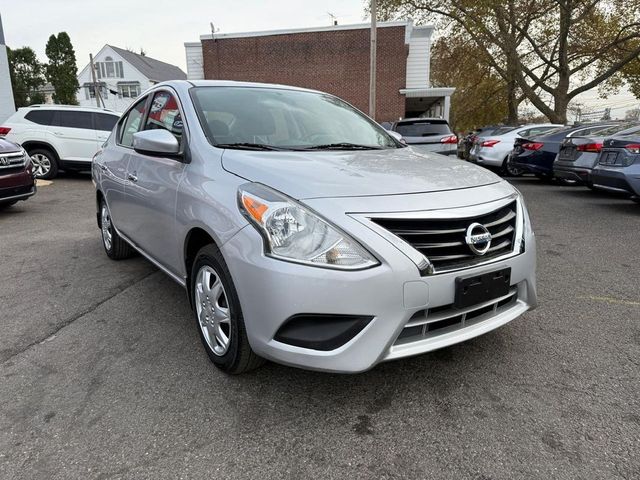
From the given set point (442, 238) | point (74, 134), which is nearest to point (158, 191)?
point (442, 238)

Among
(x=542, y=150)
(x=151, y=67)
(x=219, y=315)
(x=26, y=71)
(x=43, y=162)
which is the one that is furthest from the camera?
(x=26, y=71)

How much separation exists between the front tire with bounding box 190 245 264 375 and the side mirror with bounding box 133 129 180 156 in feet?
2.29

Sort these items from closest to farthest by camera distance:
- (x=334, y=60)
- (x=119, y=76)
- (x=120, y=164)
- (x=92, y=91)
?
(x=120, y=164) → (x=334, y=60) → (x=92, y=91) → (x=119, y=76)

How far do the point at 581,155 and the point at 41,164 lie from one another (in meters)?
11.9

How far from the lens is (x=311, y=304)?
1.97 metres

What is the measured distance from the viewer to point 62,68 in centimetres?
5478

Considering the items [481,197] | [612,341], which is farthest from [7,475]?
[612,341]

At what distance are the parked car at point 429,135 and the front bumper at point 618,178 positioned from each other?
4.02 m

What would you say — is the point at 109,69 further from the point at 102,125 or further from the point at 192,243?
the point at 192,243

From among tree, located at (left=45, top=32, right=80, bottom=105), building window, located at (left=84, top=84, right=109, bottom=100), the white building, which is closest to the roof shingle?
building window, located at (left=84, top=84, right=109, bottom=100)

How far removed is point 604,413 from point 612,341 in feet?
2.85

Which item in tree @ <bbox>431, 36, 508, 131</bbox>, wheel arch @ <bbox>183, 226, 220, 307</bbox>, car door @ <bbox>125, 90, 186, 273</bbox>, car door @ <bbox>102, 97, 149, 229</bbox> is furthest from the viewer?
tree @ <bbox>431, 36, 508, 131</bbox>

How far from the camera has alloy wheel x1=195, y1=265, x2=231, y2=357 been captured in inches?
95.1

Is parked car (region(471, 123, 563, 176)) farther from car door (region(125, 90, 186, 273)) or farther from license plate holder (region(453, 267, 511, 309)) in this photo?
license plate holder (region(453, 267, 511, 309))
